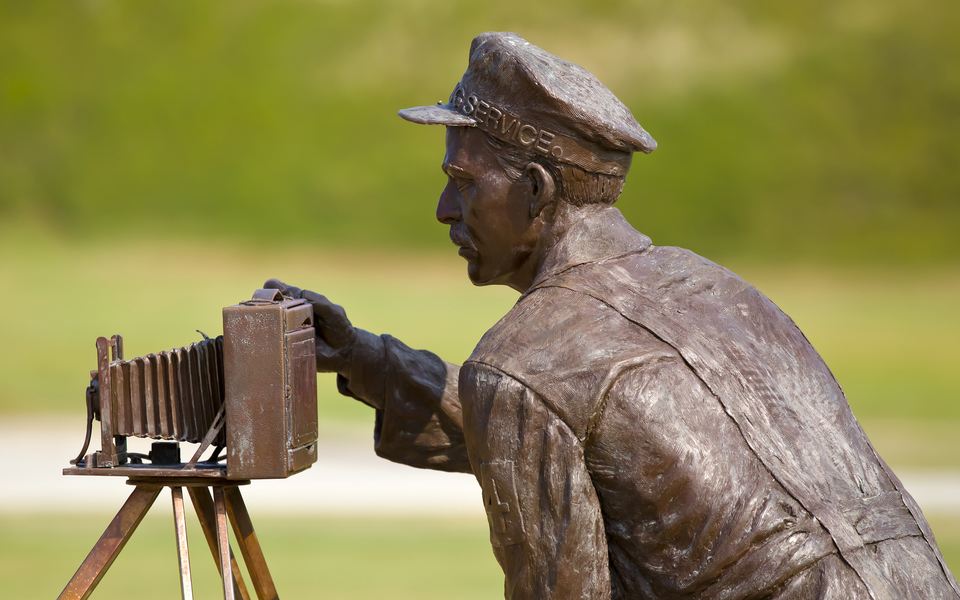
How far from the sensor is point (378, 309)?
12.2m

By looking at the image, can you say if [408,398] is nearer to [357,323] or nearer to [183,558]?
[183,558]

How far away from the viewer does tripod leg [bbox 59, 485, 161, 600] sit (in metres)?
2.75

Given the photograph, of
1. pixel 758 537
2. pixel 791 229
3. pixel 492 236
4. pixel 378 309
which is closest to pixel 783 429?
pixel 758 537

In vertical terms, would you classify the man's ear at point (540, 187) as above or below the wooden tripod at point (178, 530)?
above

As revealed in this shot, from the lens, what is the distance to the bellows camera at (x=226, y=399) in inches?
106

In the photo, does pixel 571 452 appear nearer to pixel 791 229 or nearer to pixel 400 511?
pixel 400 511

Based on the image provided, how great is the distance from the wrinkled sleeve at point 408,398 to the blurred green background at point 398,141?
8857 mm

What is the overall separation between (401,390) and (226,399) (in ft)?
2.32

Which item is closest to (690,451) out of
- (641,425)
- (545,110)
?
(641,425)

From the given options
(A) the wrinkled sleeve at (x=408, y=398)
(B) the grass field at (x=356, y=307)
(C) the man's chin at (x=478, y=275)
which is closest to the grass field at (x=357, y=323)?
(B) the grass field at (x=356, y=307)

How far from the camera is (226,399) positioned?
2.72 m

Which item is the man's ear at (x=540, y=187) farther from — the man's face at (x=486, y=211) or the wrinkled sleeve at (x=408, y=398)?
the wrinkled sleeve at (x=408, y=398)

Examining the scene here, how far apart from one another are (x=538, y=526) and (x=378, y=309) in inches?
391

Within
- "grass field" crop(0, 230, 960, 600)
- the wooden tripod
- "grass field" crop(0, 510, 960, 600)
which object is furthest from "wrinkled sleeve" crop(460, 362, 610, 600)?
"grass field" crop(0, 230, 960, 600)
